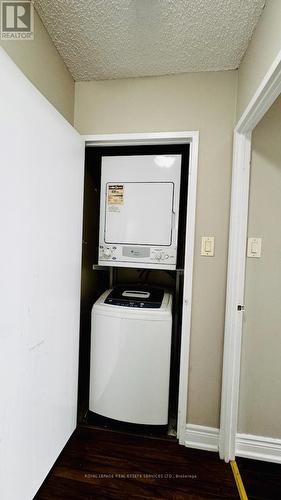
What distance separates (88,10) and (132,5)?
218 mm

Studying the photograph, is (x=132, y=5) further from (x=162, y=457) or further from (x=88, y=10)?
(x=162, y=457)

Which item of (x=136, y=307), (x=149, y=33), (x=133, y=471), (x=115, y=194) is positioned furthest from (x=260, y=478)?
(x=149, y=33)

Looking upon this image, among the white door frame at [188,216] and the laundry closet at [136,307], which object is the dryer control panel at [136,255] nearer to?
the laundry closet at [136,307]

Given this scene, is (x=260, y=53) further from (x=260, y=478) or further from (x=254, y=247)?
(x=260, y=478)

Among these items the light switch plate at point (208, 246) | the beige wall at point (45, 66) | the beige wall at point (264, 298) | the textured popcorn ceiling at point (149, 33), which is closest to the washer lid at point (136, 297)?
the light switch plate at point (208, 246)

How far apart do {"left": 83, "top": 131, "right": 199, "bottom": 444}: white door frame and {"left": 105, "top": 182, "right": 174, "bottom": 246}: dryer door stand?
0.17 m

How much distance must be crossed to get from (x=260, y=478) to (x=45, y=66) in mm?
2621

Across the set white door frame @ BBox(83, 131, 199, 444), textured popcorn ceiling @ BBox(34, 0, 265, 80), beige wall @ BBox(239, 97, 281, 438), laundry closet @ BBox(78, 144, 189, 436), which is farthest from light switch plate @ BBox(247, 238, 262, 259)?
textured popcorn ceiling @ BBox(34, 0, 265, 80)

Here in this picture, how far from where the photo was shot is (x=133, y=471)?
149cm

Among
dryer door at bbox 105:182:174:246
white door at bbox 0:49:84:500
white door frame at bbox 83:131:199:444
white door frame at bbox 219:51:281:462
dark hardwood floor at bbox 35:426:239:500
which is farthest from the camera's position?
dryer door at bbox 105:182:174:246

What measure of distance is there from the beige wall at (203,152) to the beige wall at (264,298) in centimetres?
16

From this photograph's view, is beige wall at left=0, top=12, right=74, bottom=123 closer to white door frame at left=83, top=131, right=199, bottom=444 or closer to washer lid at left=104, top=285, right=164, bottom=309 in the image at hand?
white door frame at left=83, top=131, right=199, bottom=444

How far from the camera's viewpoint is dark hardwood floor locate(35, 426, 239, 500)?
4.46ft

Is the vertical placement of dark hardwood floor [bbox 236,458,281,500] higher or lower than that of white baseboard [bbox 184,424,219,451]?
lower
